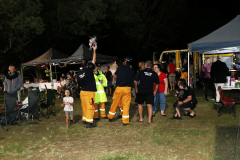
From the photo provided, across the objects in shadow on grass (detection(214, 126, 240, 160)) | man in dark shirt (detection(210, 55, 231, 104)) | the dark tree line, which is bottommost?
shadow on grass (detection(214, 126, 240, 160))

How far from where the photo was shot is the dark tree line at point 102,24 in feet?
68.0

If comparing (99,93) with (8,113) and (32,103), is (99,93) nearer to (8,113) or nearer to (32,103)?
(32,103)

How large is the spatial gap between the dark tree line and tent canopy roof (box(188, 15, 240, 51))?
39.5 ft

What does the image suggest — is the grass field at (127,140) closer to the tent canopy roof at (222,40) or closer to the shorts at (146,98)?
the shorts at (146,98)

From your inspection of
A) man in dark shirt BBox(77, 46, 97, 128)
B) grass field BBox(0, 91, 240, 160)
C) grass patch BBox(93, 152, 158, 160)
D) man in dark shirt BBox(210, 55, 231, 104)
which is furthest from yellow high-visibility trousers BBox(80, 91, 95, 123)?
man in dark shirt BBox(210, 55, 231, 104)

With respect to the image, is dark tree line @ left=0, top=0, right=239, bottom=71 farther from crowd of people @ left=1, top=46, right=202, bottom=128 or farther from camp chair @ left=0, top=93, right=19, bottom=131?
crowd of people @ left=1, top=46, right=202, bottom=128

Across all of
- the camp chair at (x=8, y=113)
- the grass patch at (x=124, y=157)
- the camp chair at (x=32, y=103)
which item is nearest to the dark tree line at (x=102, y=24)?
the camp chair at (x=32, y=103)

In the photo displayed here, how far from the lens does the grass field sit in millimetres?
5316

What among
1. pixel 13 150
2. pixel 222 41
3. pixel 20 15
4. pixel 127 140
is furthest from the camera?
pixel 20 15

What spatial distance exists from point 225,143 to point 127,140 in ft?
6.59

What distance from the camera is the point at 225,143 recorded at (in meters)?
5.86

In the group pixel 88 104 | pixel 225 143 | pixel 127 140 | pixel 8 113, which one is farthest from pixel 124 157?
pixel 8 113

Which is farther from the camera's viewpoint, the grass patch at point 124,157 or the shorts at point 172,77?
the shorts at point 172,77

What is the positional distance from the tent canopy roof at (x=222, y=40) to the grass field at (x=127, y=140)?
2.57 m
